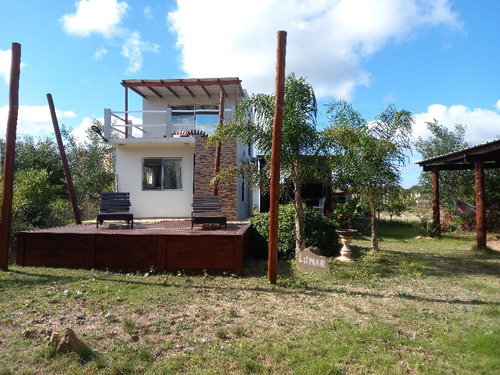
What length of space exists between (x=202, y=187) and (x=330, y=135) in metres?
5.68

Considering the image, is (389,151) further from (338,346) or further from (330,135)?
(338,346)

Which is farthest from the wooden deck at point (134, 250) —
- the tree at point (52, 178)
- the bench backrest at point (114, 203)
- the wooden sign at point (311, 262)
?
the tree at point (52, 178)

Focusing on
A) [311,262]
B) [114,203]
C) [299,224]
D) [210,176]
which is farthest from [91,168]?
[311,262]

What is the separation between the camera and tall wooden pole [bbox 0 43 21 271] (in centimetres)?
680

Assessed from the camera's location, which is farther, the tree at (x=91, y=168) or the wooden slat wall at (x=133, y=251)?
the tree at (x=91, y=168)

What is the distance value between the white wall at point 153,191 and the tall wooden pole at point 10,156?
646cm

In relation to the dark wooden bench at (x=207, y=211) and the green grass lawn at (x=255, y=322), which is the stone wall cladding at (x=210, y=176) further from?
the green grass lawn at (x=255, y=322)

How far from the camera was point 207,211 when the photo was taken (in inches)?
336

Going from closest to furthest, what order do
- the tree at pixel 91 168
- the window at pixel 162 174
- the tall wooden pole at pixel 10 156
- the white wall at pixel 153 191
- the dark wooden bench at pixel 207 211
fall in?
the tall wooden pole at pixel 10 156 → the dark wooden bench at pixel 207 211 → the white wall at pixel 153 191 → the window at pixel 162 174 → the tree at pixel 91 168

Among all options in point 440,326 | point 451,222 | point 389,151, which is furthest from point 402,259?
point 451,222

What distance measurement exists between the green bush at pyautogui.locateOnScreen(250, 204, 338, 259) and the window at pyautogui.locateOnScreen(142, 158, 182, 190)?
17.3 ft

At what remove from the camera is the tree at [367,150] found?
8336mm

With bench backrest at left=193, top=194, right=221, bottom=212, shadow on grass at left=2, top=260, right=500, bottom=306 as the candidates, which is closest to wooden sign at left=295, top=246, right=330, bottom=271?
shadow on grass at left=2, top=260, right=500, bottom=306

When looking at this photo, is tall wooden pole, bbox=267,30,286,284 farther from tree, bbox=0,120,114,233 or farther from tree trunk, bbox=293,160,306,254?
tree, bbox=0,120,114,233
